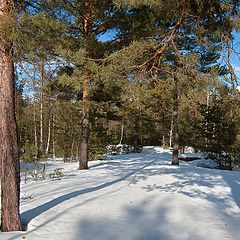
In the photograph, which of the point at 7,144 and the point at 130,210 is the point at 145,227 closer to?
the point at 130,210

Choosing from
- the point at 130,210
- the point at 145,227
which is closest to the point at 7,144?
the point at 145,227

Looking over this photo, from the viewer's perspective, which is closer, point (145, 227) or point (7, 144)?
point (7, 144)

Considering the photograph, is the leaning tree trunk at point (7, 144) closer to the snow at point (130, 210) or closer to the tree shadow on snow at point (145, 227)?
the snow at point (130, 210)

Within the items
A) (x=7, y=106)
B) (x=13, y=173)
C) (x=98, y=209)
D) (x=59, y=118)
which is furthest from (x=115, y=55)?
(x=59, y=118)

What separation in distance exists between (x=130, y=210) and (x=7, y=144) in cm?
288

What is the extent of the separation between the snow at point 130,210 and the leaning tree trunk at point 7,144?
335 mm

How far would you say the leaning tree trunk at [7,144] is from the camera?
480 centimetres

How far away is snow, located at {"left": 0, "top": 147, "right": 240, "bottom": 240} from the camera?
16.3 ft

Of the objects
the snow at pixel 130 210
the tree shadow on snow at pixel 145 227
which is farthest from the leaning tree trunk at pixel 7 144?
the tree shadow on snow at pixel 145 227

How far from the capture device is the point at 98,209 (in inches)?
246

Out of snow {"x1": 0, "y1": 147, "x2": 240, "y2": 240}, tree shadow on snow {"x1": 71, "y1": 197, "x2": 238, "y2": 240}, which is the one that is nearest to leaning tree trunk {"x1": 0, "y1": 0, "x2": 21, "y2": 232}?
snow {"x1": 0, "y1": 147, "x2": 240, "y2": 240}

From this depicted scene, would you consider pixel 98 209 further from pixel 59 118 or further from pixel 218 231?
pixel 59 118

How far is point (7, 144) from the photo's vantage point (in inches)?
188

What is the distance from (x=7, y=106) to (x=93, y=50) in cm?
530
